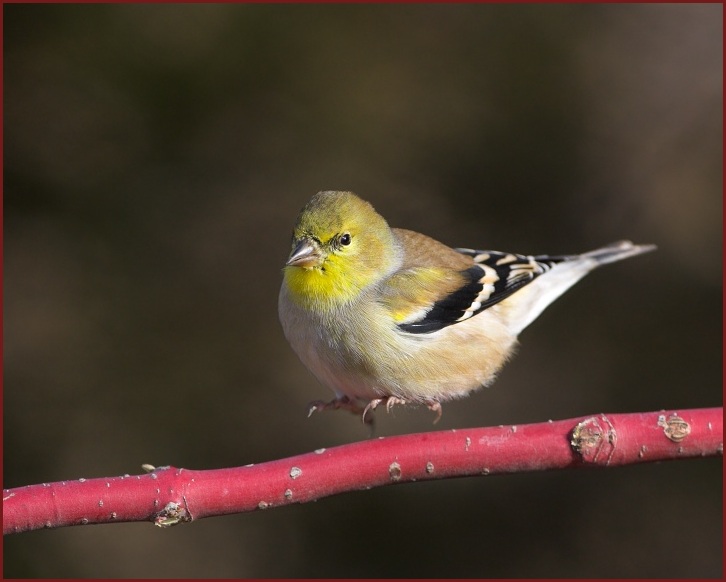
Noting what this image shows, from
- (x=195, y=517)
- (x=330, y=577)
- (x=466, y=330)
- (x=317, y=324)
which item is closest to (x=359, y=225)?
(x=317, y=324)

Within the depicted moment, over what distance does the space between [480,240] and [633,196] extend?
120 centimetres

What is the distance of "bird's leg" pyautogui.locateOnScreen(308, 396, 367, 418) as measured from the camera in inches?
139

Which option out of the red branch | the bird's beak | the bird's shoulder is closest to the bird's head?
the bird's beak

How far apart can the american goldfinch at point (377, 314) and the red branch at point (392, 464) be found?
2.32 ft

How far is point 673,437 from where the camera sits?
266 centimetres

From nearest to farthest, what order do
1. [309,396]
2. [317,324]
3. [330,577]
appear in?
[317,324]
[330,577]
[309,396]

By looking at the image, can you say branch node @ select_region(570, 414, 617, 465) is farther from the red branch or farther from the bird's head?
the bird's head

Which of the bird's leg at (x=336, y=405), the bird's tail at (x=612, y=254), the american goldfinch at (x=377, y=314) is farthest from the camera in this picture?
the bird's tail at (x=612, y=254)

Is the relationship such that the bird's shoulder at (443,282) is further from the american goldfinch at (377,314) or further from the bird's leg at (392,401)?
the bird's leg at (392,401)

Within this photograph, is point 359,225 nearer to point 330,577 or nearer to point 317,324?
point 317,324

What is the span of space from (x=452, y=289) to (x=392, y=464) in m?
1.31

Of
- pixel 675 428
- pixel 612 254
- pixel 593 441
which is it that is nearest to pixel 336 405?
pixel 593 441

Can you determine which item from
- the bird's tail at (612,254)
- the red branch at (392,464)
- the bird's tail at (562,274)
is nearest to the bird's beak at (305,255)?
the red branch at (392,464)

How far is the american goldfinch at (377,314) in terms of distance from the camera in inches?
135
